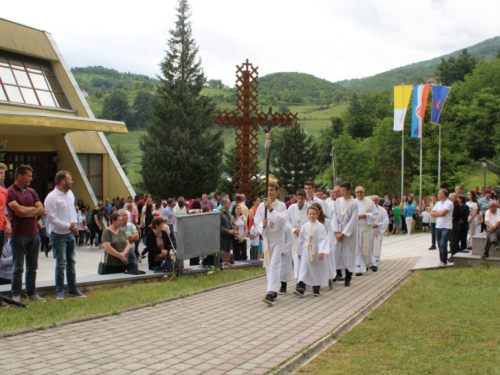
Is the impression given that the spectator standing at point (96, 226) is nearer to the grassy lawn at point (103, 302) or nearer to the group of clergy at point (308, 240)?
the grassy lawn at point (103, 302)

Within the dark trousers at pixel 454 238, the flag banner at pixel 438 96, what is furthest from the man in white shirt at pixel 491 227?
the flag banner at pixel 438 96

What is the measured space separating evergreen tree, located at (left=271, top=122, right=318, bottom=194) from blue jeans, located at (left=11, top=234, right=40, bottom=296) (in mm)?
59448

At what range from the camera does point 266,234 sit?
10.5 m

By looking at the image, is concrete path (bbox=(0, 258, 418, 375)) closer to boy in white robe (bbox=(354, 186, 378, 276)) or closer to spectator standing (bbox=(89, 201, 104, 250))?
boy in white robe (bbox=(354, 186, 378, 276))

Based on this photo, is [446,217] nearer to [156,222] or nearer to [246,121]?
[156,222]

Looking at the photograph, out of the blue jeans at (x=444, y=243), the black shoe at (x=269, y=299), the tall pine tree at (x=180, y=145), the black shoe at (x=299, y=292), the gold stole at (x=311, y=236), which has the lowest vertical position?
the black shoe at (x=299, y=292)

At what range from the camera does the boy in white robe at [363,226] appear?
14.3 meters

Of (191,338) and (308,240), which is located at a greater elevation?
(308,240)

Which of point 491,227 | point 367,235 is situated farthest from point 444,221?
point 367,235

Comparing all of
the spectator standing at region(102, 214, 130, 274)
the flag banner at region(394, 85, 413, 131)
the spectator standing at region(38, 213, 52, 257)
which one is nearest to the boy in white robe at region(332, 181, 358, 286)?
the spectator standing at region(102, 214, 130, 274)

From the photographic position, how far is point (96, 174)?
3141cm

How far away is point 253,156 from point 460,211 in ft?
63.1

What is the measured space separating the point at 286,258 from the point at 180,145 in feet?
94.0

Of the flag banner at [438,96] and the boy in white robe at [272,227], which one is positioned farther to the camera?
the flag banner at [438,96]
